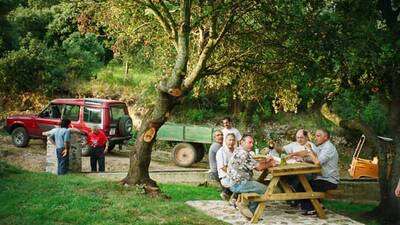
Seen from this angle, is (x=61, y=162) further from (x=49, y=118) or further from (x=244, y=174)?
(x=49, y=118)

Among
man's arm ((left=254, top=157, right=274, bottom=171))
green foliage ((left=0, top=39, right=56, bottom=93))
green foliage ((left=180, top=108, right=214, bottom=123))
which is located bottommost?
man's arm ((left=254, top=157, right=274, bottom=171))

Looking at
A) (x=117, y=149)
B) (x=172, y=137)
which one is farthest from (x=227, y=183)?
(x=117, y=149)

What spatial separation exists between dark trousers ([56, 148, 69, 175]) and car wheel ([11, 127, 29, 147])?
813 cm

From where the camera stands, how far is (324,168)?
10227 mm

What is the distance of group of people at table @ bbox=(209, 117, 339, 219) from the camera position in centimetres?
955

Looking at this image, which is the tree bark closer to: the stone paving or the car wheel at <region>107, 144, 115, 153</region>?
the stone paving

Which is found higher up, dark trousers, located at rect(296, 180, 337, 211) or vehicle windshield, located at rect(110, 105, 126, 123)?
vehicle windshield, located at rect(110, 105, 126, 123)

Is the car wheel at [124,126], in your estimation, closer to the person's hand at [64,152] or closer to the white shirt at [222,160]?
the person's hand at [64,152]

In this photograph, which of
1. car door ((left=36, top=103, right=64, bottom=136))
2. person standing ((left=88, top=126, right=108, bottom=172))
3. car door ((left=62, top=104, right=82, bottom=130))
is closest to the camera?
person standing ((left=88, top=126, right=108, bottom=172))

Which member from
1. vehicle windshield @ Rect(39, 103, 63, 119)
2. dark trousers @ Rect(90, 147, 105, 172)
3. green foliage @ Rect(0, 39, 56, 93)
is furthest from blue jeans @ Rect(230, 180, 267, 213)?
green foliage @ Rect(0, 39, 56, 93)

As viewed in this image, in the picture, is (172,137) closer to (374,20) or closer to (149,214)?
(374,20)

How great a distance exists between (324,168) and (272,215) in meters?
1.39

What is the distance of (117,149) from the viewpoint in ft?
75.5

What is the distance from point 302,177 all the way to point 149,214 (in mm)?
2969
